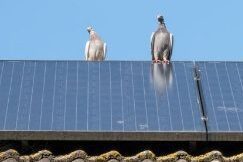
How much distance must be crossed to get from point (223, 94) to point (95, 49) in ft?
27.0

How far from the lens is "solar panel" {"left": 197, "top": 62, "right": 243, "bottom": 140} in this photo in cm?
1084

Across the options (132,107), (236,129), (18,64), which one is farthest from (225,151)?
(18,64)

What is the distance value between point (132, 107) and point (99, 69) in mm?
1590

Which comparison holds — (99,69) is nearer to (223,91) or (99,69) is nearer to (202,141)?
(223,91)

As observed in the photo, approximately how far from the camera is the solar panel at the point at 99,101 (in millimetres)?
10656

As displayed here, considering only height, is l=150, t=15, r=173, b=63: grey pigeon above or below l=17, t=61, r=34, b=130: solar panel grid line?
above

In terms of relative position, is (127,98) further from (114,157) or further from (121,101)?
(114,157)

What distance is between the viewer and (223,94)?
1211 centimetres

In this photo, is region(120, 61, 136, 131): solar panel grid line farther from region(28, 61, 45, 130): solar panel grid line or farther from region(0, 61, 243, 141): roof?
region(28, 61, 45, 130): solar panel grid line

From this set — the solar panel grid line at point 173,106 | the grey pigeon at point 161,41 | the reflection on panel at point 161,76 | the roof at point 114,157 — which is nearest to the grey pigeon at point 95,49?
the grey pigeon at point 161,41

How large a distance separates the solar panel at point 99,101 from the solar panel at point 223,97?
0.16 metres

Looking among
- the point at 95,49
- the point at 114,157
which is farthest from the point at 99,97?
the point at 95,49

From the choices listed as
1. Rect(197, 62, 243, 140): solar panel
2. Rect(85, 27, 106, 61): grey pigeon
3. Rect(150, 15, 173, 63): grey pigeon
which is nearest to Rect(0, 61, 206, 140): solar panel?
Rect(197, 62, 243, 140): solar panel

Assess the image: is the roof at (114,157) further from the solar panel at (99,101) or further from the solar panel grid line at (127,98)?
the solar panel grid line at (127,98)
